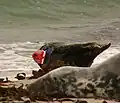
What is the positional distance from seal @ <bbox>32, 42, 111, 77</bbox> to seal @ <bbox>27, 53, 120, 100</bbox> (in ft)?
3.26

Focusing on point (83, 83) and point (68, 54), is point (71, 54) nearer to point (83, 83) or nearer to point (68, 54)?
point (68, 54)

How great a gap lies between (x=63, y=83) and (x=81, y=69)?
210 mm

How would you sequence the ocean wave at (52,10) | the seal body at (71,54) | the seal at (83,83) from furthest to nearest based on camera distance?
the ocean wave at (52,10)
the seal body at (71,54)
the seal at (83,83)

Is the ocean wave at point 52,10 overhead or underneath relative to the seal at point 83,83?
overhead

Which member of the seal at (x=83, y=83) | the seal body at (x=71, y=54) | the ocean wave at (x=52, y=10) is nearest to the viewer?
the seal at (x=83, y=83)

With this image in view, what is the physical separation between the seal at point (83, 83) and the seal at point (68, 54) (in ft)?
3.26

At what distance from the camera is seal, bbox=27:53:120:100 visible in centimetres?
389

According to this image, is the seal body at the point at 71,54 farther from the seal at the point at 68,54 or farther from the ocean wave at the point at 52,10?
the ocean wave at the point at 52,10

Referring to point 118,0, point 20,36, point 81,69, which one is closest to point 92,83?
point 81,69

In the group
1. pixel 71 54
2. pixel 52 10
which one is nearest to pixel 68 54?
pixel 71 54

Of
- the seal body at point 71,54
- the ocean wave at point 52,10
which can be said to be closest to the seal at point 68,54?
the seal body at point 71,54

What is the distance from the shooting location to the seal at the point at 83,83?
389cm

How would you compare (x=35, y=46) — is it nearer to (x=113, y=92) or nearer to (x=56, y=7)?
(x=113, y=92)

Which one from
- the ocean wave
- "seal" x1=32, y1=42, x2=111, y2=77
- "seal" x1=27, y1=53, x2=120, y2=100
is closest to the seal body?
"seal" x1=32, y1=42, x2=111, y2=77
